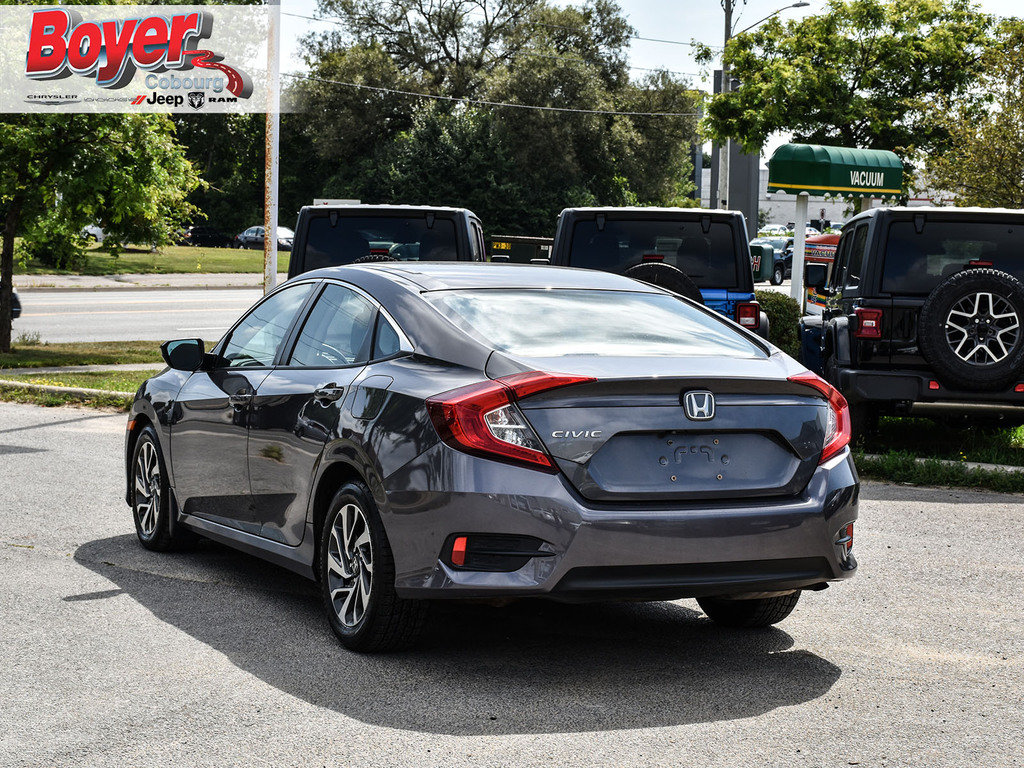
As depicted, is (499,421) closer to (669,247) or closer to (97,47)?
(669,247)

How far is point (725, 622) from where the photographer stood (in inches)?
231

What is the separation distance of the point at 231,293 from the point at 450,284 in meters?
33.7

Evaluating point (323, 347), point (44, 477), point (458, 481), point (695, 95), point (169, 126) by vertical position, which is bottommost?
point (44, 477)

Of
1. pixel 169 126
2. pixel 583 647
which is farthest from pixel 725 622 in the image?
pixel 169 126

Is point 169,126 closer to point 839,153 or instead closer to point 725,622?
point 839,153

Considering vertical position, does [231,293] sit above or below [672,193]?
below

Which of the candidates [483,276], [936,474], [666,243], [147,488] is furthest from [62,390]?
[483,276]

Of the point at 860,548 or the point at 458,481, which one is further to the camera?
the point at 860,548

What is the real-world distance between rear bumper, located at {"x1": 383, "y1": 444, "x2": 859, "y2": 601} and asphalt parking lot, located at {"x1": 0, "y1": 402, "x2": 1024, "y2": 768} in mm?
400

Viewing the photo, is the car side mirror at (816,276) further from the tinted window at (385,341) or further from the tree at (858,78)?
the tree at (858,78)

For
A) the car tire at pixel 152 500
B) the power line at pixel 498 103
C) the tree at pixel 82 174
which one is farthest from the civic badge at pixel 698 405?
the power line at pixel 498 103

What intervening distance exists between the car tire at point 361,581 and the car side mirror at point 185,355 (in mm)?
1675

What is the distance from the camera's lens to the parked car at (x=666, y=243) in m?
11.7

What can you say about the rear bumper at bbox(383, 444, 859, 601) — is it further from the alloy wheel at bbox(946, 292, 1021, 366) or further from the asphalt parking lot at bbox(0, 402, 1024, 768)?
the alloy wheel at bbox(946, 292, 1021, 366)
